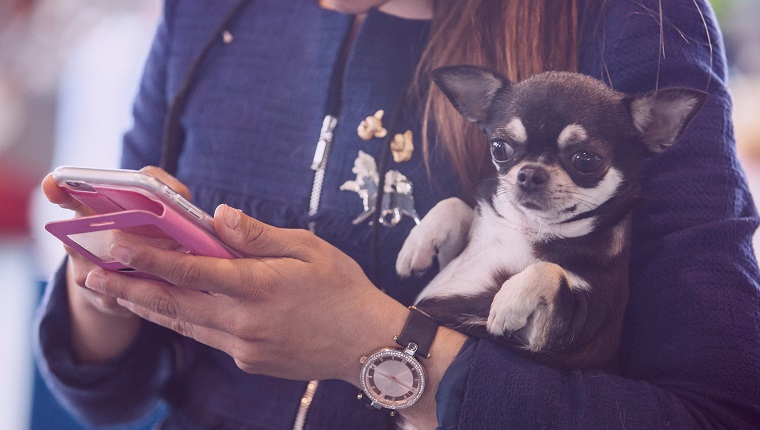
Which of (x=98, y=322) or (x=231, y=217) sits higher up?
(x=231, y=217)

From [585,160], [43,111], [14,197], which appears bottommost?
[14,197]

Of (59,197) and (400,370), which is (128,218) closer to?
(59,197)

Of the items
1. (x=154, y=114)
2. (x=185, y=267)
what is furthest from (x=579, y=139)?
(x=154, y=114)

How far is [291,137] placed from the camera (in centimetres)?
79

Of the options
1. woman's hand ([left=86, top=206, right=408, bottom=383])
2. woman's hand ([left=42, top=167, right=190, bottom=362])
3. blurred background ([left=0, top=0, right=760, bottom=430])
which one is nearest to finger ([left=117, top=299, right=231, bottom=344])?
woman's hand ([left=86, top=206, right=408, bottom=383])

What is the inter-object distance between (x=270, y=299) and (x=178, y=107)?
0.39 m

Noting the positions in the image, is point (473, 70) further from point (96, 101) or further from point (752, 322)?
point (96, 101)

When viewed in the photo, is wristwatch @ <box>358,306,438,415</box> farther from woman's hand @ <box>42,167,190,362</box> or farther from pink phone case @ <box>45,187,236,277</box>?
woman's hand @ <box>42,167,190,362</box>

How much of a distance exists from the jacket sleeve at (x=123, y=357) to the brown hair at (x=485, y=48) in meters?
0.43

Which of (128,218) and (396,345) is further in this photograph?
(396,345)

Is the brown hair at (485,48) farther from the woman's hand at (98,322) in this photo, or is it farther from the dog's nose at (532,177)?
the woman's hand at (98,322)

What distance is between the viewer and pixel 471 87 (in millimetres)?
647

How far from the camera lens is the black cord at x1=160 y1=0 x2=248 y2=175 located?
34.1 inches

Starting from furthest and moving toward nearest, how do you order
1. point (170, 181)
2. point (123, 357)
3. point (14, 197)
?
point (14, 197), point (123, 357), point (170, 181)
